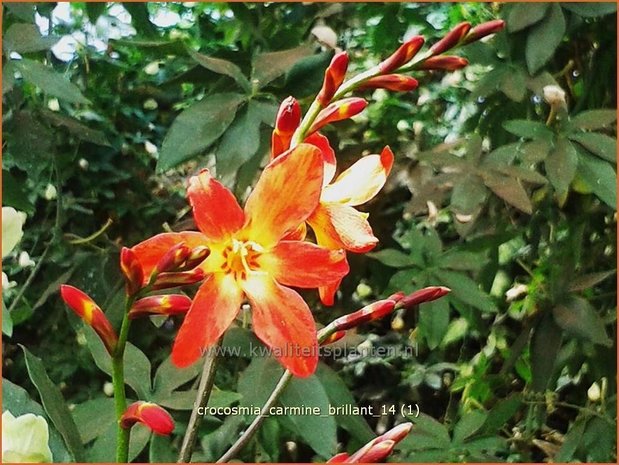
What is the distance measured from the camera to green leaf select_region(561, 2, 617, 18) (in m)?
0.47

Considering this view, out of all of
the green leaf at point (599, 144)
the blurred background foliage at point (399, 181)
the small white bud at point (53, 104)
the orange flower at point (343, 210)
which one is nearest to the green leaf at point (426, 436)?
the blurred background foliage at point (399, 181)

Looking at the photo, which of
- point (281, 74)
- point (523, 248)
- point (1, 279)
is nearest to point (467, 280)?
point (523, 248)

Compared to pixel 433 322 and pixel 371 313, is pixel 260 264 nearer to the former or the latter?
pixel 371 313

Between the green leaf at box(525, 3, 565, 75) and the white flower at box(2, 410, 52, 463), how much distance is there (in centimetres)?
37

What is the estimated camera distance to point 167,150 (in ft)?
1.46

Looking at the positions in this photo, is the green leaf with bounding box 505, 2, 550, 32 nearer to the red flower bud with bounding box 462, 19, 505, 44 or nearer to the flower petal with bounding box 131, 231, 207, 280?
the red flower bud with bounding box 462, 19, 505, 44

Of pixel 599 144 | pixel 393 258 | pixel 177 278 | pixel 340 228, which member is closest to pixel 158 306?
pixel 177 278

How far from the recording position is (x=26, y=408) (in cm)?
36

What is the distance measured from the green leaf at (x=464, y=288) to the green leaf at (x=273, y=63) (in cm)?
17

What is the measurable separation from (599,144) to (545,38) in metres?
0.08

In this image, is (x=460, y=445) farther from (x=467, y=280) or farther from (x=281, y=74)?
(x=281, y=74)

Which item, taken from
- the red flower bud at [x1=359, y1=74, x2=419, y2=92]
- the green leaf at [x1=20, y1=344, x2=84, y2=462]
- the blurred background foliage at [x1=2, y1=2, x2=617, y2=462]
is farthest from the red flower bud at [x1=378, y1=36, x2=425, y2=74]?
the green leaf at [x1=20, y1=344, x2=84, y2=462]

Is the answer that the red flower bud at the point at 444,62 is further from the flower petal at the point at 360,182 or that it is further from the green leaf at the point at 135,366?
the green leaf at the point at 135,366

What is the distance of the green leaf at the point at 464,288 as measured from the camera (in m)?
0.46
